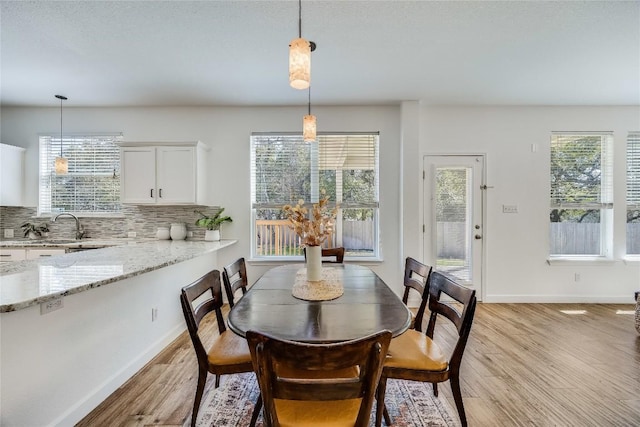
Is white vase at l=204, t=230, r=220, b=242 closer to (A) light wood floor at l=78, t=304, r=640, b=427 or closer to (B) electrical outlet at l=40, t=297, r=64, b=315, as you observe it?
(A) light wood floor at l=78, t=304, r=640, b=427

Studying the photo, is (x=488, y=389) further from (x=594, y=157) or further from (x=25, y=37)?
(x=25, y=37)

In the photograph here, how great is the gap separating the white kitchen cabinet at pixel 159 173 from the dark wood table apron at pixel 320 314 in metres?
2.25

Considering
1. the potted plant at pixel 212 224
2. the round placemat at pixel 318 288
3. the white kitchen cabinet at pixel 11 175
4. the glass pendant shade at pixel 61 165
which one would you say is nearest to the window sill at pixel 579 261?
the round placemat at pixel 318 288

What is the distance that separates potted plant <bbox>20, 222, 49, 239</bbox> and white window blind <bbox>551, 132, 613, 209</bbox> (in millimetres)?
6932

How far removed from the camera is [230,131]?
4.01m

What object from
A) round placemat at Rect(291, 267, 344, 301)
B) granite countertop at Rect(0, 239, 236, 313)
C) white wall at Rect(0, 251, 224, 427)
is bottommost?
white wall at Rect(0, 251, 224, 427)

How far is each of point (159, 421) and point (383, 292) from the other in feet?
5.15

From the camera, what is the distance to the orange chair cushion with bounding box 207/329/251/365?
1571mm

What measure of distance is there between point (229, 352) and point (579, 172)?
495cm

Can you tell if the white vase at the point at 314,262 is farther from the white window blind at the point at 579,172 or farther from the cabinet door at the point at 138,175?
the white window blind at the point at 579,172

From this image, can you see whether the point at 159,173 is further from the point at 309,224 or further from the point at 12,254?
the point at 309,224

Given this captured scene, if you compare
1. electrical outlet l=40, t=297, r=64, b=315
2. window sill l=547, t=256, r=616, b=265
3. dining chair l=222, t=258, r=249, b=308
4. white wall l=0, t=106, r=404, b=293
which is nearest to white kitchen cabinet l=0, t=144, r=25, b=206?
white wall l=0, t=106, r=404, b=293

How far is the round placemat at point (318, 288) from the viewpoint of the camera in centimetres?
173

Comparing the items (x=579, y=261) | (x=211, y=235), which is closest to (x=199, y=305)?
(x=211, y=235)
